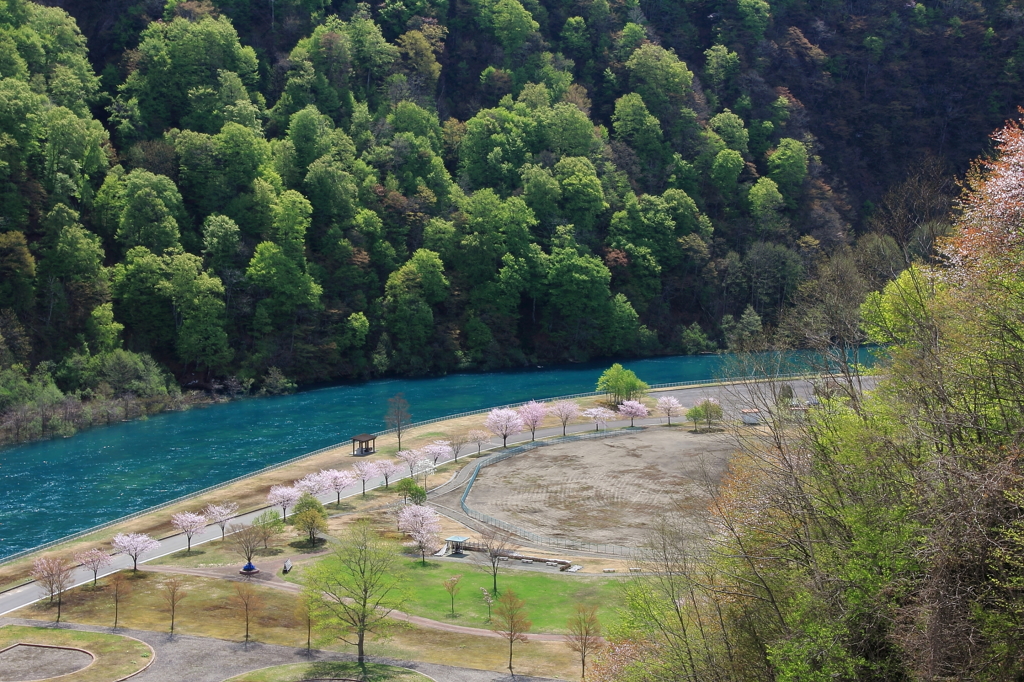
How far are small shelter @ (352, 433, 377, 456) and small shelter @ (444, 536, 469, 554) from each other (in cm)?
2467

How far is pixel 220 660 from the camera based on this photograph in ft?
151

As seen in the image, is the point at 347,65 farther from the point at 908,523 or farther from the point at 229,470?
the point at 908,523

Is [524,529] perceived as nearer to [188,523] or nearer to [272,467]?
[188,523]

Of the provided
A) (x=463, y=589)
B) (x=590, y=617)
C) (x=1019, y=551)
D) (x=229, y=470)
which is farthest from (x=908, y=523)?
(x=229, y=470)

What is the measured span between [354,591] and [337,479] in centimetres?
2618

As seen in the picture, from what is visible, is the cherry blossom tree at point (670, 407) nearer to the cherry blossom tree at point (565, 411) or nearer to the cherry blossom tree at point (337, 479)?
the cherry blossom tree at point (565, 411)

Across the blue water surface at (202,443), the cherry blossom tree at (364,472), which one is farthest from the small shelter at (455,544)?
the blue water surface at (202,443)

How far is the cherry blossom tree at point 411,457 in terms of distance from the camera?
265ft

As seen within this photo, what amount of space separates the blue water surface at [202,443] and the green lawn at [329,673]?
1212 inches

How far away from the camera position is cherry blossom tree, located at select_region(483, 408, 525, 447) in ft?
301

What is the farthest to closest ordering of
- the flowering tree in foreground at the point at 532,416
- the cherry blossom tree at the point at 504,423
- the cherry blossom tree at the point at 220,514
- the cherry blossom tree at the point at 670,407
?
1. the cherry blossom tree at the point at 670,407
2. the flowering tree in foreground at the point at 532,416
3. the cherry blossom tree at the point at 504,423
4. the cherry blossom tree at the point at 220,514

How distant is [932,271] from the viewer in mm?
34562

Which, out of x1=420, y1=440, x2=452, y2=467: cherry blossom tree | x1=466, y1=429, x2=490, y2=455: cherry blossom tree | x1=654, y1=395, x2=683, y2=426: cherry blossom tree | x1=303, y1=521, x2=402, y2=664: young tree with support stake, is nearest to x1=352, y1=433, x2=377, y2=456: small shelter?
x1=420, y1=440, x2=452, y2=467: cherry blossom tree

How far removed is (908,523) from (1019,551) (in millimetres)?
3641
